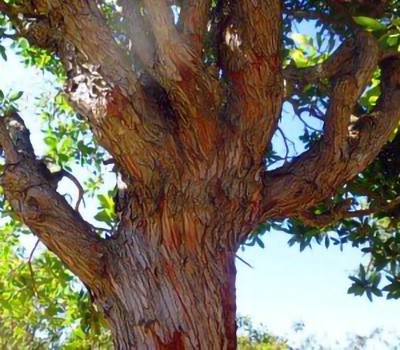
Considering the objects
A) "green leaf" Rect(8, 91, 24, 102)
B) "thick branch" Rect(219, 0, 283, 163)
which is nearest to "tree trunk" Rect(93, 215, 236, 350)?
"thick branch" Rect(219, 0, 283, 163)

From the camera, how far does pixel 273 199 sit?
3.30 m

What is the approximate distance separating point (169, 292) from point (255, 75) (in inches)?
44.4

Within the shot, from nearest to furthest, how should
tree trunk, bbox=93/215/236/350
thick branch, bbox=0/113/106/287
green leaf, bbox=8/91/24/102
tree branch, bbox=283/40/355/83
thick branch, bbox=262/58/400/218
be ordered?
tree trunk, bbox=93/215/236/350
thick branch, bbox=0/113/106/287
thick branch, bbox=262/58/400/218
tree branch, bbox=283/40/355/83
green leaf, bbox=8/91/24/102

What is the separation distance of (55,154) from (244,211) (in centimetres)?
207

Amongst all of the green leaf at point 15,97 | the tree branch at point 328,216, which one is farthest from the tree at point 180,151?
the green leaf at point 15,97

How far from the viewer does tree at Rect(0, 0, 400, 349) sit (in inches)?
113

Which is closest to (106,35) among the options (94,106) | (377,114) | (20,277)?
(94,106)

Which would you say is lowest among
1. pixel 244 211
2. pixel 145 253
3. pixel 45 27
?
pixel 145 253

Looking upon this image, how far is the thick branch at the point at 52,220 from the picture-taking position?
297cm

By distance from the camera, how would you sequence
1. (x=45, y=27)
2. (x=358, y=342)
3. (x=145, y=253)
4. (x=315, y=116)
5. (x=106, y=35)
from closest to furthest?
1. (x=145, y=253)
2. (x=106, y=35)
3. (x=45, y=27)
4. (x=315, y=116)
5. (x=358, y=342)

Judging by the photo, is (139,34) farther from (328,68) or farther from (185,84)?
(328,68)

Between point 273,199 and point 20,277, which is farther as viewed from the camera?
point 20,277

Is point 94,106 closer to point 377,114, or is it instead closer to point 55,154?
point 377,114

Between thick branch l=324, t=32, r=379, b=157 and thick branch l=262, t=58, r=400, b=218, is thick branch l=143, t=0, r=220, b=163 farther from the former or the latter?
thick branch l=324, t=32, r=379, b=157
